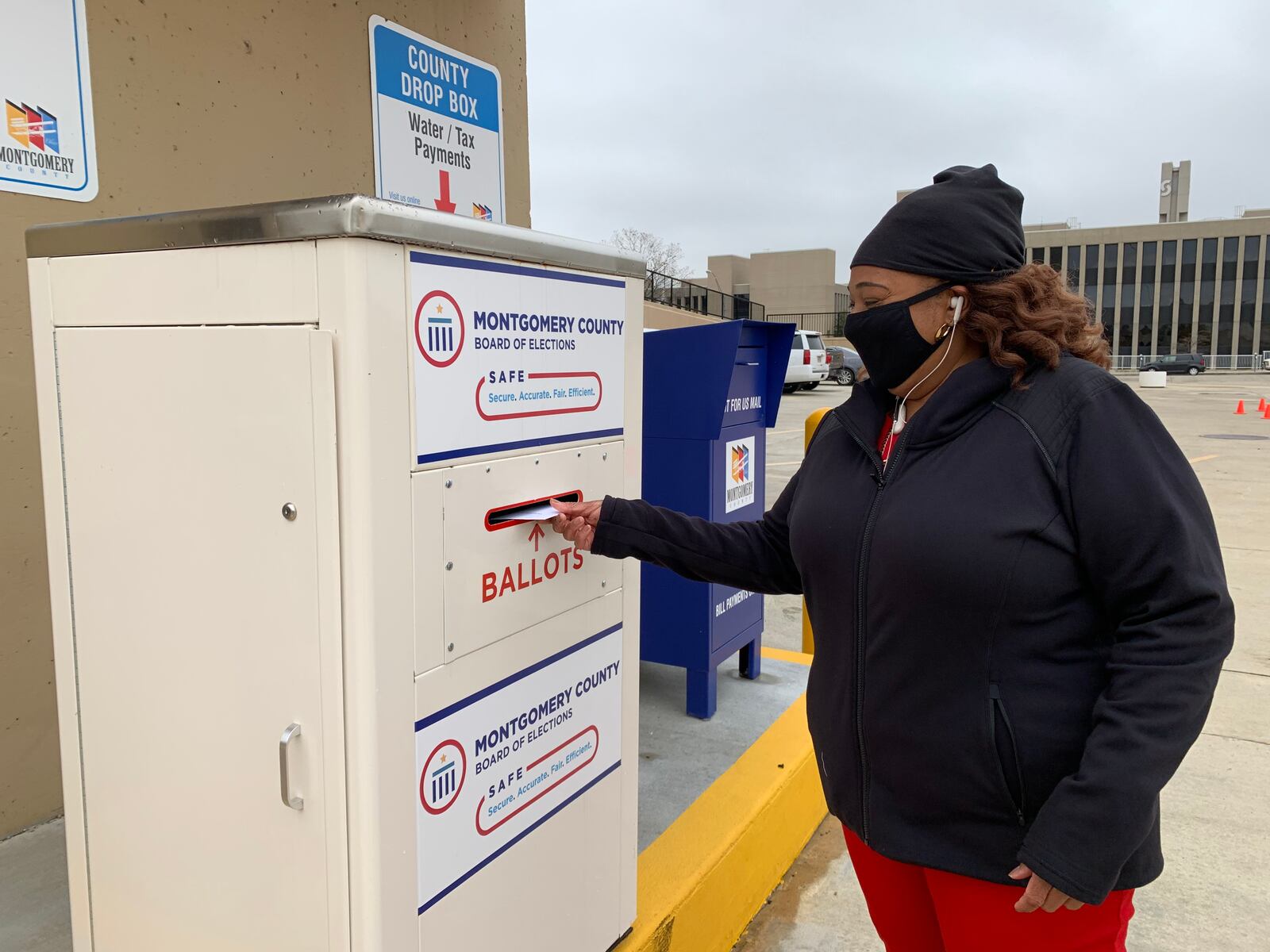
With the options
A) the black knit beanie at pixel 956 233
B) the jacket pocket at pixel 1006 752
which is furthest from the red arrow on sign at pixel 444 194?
the jacket pocket at pixel 1006 752

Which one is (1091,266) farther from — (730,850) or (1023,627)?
(1023,627)

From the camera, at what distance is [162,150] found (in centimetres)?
282

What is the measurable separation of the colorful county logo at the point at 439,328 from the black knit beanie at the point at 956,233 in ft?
2.61

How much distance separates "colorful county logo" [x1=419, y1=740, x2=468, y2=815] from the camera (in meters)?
1.65

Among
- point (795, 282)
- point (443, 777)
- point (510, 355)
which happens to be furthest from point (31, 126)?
point (795, 282)

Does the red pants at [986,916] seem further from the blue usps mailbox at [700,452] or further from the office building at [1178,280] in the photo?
the office building at [1178,280]

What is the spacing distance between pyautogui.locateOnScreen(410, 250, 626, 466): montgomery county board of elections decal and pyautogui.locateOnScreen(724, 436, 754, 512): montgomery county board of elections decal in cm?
178

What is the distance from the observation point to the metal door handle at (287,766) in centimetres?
154

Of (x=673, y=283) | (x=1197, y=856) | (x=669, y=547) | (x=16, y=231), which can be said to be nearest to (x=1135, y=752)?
(x=669, y=547)

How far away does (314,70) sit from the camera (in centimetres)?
324

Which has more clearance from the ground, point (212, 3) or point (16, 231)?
point (212, 3)

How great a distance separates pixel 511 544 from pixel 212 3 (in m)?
2.23

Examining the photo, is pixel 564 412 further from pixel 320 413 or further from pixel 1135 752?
pixel 1135 752

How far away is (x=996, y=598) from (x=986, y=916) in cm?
58
